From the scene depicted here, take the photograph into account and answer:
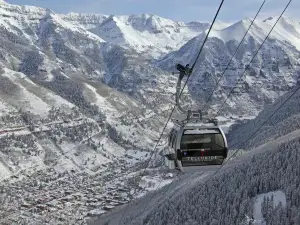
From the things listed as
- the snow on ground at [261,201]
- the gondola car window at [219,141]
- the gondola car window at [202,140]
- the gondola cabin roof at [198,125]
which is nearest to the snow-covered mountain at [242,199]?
the snow on ground at [261,201]

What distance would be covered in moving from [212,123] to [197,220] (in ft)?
414

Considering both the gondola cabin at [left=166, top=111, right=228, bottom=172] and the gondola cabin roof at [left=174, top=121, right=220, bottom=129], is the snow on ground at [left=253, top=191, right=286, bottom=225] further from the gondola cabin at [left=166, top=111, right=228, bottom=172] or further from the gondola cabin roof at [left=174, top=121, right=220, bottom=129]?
the gondola cabin roof at [left=174, top=121, right=220, bottom=129]

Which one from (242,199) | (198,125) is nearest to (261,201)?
(242,199)

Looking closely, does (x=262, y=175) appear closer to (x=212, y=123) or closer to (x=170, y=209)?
(x=170, y=209)

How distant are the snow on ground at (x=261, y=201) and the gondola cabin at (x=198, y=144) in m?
118

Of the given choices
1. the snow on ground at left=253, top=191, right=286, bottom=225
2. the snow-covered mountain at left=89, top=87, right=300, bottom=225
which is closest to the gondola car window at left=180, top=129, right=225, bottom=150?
the snow-covered mountain at left=89, top=87, right=300, bottom=225

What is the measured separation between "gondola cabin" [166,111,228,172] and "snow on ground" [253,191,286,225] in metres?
118

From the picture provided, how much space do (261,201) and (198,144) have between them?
430 ft

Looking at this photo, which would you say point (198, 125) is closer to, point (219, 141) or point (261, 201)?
point (219, 141)

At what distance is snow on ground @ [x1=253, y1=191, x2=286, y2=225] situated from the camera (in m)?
147

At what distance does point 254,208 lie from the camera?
155m

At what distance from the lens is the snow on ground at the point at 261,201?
147 m

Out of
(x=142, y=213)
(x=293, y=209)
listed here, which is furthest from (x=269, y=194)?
(x=142, y=213)

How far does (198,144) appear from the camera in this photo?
3403 centimetres
